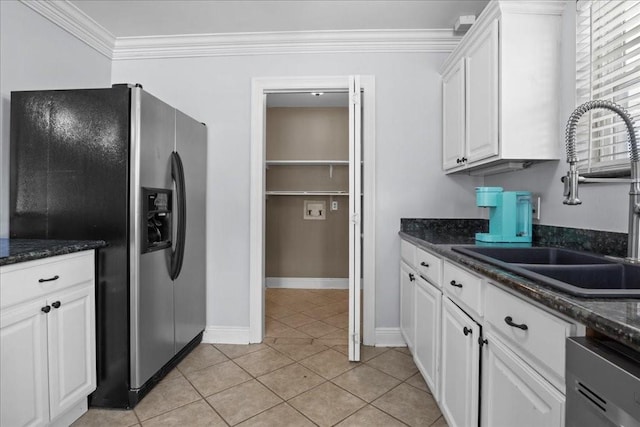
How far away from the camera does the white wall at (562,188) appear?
147cm

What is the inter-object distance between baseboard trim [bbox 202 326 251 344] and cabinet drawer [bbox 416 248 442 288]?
156 cm

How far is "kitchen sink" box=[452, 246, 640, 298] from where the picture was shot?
85 centimetres

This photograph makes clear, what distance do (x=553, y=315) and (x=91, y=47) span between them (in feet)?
11.1

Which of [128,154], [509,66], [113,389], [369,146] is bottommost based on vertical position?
[113,389]

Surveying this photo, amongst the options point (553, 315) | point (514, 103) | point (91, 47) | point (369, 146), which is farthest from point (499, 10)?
point (91, 47)

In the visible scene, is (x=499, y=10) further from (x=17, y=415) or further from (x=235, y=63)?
(x=17, y=415)

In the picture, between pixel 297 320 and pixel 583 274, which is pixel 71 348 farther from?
pixel 583 274

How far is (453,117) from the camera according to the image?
2428mm

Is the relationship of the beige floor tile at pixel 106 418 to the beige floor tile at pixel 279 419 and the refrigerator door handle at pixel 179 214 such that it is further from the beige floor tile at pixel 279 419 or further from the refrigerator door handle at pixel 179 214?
the refrigerator door handle at pixel 179 214

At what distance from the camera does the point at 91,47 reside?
2658 mm

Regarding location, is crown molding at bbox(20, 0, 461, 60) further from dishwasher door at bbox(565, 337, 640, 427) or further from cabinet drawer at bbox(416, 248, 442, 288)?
dishwasher door at bbox(565, 337, 640, 427)

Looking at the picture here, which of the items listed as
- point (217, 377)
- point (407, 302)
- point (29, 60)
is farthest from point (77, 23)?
point (407, 302)

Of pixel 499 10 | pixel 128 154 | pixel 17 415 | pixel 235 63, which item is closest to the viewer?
pixel 17 415

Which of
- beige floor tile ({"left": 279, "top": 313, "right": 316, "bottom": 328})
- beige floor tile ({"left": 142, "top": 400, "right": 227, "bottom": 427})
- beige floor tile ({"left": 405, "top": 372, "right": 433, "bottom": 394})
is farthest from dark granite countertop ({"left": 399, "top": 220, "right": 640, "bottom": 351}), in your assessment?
beige floor tile ({"left": 279, "top": 313, "right": 316, "bottom": 328})
